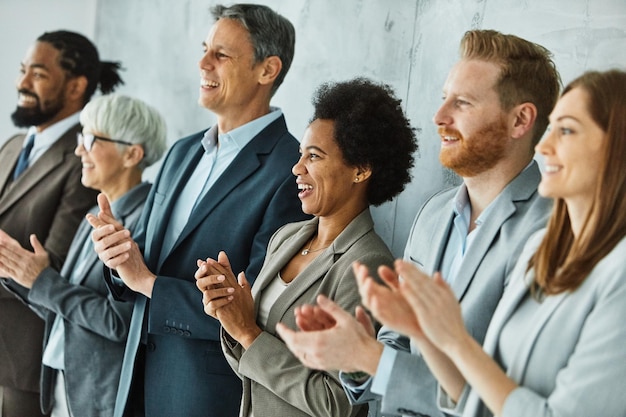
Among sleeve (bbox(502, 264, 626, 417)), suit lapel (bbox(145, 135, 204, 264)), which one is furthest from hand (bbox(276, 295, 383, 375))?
suit lapel (bbox(145, 135, 204, 264))

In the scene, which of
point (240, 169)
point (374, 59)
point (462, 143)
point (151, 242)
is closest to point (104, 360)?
point (151, 242)

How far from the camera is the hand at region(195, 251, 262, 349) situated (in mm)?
2691

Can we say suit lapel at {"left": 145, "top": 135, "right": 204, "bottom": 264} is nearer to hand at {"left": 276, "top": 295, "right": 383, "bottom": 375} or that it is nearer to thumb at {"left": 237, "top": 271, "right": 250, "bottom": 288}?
thumb at {"left": 237, "top": 271, "right": 250, "bottom": 288}

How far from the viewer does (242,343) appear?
2680 mm

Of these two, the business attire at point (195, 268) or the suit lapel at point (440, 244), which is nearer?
the suit lapel at point (440, 244)

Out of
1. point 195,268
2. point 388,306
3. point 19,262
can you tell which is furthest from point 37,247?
point 388,306

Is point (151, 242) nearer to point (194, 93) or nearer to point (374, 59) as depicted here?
point (374, 59)

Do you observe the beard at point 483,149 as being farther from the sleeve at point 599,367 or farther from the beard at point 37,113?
the beard at point 37,113

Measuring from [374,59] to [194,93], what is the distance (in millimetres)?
1465

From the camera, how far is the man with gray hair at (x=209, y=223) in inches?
125

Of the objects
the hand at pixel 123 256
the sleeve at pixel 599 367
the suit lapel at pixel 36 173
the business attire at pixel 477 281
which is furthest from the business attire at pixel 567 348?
the suit lapel at pixel 36 173

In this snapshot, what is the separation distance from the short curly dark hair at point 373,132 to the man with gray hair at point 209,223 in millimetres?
412

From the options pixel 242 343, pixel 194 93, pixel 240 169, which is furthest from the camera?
pixel 194 93

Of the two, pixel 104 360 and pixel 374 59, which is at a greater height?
pixel 374 59
